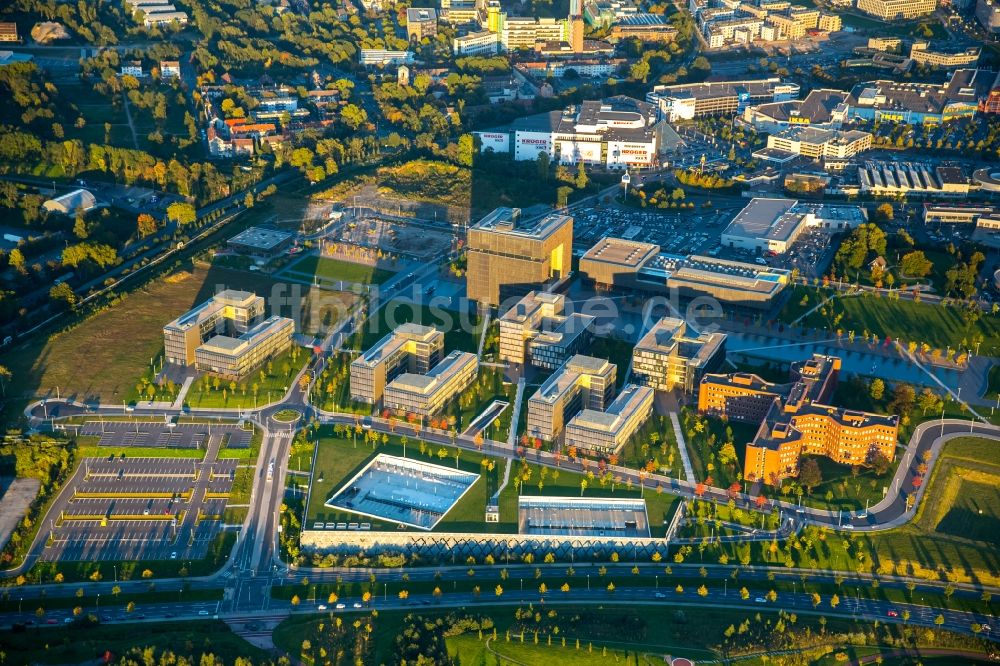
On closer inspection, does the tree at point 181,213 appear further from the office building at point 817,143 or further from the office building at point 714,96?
the office building at point 817,143

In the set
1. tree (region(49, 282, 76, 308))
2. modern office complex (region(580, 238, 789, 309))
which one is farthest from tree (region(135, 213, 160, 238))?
modern office complex (region(580, 238, 789, 309))

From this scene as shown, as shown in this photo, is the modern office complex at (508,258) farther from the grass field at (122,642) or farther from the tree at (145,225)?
the grass field at (122,642)

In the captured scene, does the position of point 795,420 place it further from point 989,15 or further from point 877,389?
point 989,15

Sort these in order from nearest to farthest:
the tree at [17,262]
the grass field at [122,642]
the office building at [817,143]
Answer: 1. the grass field at [122,642]
2. the tree at [17,262]
3. the office building at [817,143]

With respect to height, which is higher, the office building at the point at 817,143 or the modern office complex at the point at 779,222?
the office building at the point at 817,143

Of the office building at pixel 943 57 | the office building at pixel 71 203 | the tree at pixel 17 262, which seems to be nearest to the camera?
the tree at pixel 17 262

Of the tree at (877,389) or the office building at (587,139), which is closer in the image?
the tree at (877,389)

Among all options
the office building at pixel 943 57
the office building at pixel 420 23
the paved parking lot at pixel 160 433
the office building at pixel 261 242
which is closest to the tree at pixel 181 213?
the office building at pixel 261 242

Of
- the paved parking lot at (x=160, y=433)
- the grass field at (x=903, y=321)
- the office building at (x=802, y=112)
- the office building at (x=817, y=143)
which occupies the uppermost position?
the office building at (x=802, y=112)
